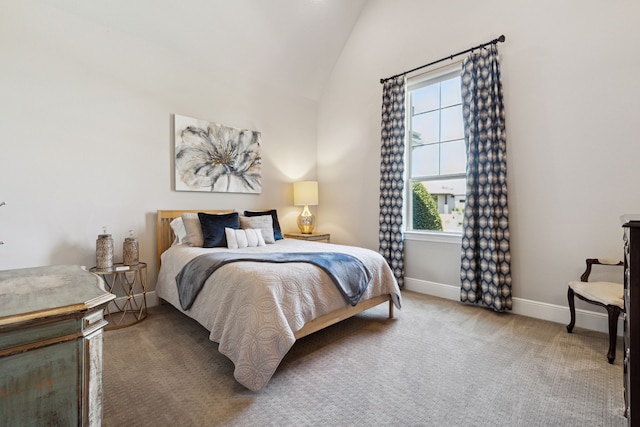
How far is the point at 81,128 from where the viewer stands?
9.16 ft

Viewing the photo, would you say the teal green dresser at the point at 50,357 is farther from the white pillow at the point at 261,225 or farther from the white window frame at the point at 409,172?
the white window frame at the point at 409,172

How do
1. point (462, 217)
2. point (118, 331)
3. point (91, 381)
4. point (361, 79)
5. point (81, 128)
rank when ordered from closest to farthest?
1. point (91, 381)
2. point (118, 331)
3. point (81, 128)
4. point (462, 217)
5. point (361, 79)

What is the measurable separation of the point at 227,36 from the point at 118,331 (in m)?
3.33

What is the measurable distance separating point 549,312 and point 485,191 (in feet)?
4.08

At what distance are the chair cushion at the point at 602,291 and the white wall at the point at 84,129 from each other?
3.64 metres

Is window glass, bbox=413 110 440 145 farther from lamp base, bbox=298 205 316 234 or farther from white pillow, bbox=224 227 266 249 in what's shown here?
white pillow, bbox=224 227 266 249

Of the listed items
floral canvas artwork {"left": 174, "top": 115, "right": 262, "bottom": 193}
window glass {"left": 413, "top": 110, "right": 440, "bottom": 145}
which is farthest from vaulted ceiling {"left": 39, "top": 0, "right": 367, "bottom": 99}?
window glass {"left": 413, "top": 110, "right": 440, "bottom": 145}

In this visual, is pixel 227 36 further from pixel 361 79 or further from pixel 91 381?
pixel 91 381

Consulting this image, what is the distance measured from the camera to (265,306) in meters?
1.79

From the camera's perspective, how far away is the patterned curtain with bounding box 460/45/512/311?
9.69 feet

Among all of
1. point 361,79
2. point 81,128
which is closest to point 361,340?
point 81,128

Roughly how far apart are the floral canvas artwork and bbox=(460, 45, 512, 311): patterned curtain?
2.65 metres

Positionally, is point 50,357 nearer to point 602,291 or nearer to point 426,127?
point 602,291

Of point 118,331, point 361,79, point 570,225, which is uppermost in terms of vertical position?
point 361,79
